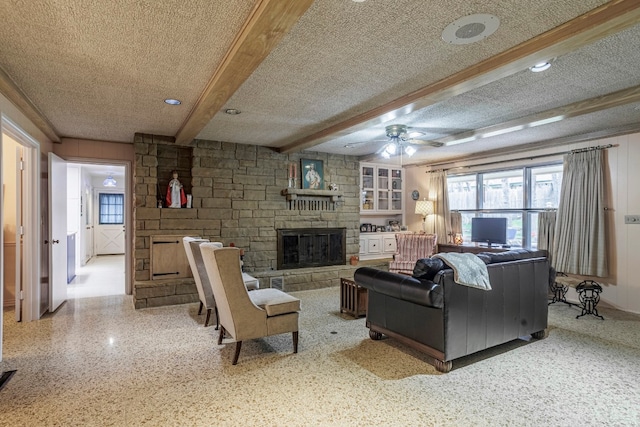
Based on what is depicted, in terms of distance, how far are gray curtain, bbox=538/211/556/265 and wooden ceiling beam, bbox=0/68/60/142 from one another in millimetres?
6501

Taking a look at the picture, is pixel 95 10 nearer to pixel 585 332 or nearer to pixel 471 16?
pixel 471 16

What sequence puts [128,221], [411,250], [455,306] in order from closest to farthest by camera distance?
[455,306] → [128,221] → [411,250]

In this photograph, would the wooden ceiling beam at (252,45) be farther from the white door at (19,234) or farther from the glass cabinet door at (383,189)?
the glass cabinet door at (383,189)

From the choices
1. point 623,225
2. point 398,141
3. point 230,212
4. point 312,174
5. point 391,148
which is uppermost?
point 398,141

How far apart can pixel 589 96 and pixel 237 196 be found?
15.2 feet

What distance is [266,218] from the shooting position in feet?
19.6

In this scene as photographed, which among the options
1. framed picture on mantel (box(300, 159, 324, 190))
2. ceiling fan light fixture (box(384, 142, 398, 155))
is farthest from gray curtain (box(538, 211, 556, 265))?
framed picture on mantel (box(300, 159, 324, 190))

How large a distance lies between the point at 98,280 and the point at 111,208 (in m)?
4.93

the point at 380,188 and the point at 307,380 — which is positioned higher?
the point at 380,188

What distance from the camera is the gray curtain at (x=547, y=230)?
17.3ft

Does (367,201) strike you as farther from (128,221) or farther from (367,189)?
(128,221)

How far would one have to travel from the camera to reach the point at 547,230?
5.34 metres

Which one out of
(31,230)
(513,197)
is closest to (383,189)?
(513,197)

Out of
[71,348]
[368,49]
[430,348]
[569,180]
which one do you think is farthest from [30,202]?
[569,180]
